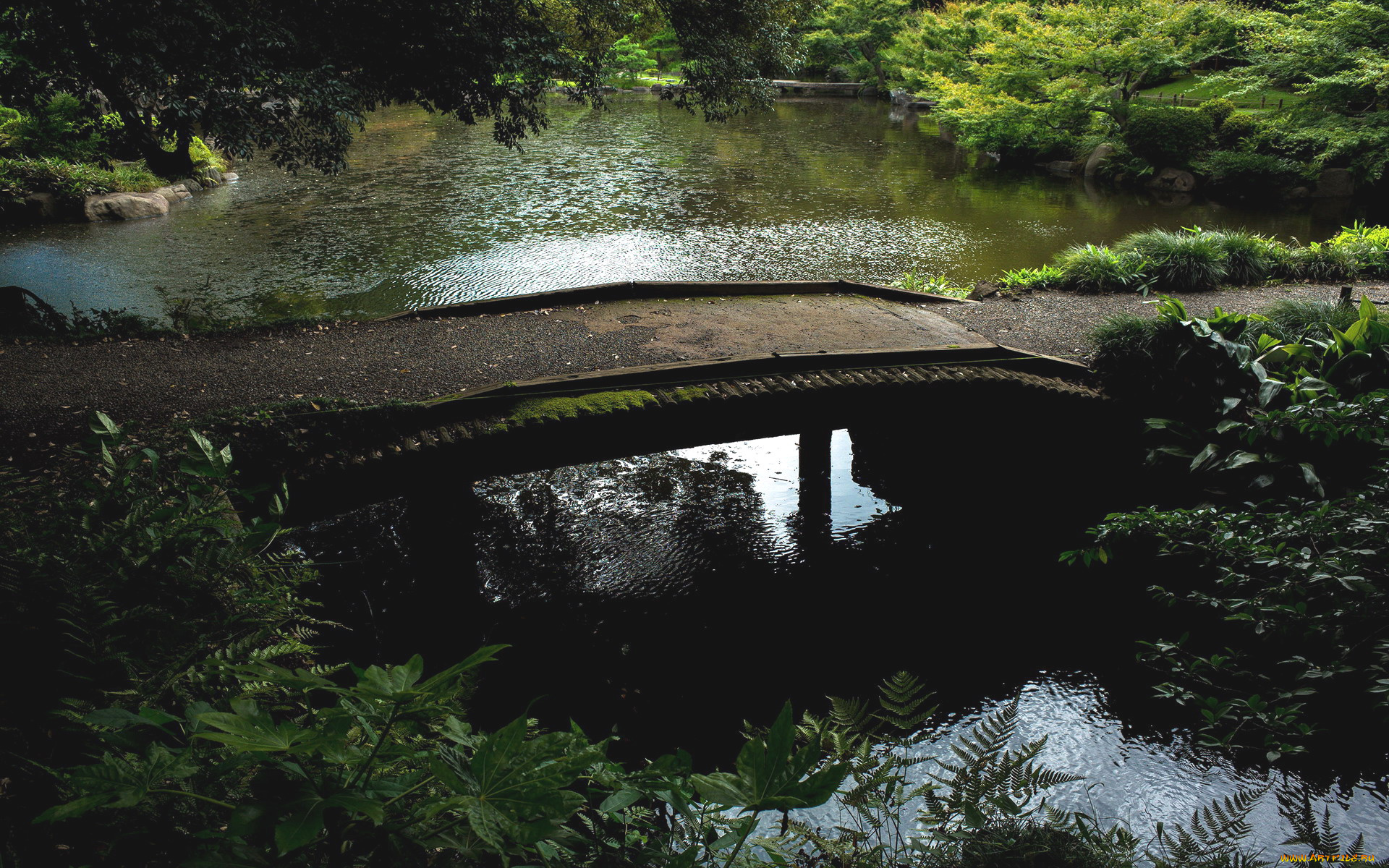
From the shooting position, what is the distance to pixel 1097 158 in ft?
63.9

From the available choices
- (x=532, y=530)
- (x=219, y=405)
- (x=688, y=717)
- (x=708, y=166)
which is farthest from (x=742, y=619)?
(x=708, y=166)

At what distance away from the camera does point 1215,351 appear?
19.6 feet

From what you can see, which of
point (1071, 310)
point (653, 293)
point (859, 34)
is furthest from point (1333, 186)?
point (859, 34)

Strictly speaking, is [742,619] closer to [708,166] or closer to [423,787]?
[423,787]

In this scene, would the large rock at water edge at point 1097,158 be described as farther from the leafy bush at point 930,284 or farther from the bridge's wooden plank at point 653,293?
the bridge's wooden plank at point 653,293

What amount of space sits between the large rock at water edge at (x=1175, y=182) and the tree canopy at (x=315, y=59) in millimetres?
13647

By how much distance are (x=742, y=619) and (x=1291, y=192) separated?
1777cm

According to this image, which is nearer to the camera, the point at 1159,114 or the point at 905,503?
the point at 905,503

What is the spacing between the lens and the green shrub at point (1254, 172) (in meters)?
16.7

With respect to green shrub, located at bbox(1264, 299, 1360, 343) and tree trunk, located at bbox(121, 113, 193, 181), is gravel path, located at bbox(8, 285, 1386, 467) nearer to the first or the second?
green shrub, located at bbox(1264, 299, 1360, 343)

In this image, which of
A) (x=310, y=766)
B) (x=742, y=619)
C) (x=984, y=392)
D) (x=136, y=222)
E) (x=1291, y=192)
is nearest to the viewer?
(x=310, y=766)

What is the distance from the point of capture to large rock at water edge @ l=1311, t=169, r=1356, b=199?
656 inches

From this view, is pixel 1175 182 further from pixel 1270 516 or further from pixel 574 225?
pixel 1270 516

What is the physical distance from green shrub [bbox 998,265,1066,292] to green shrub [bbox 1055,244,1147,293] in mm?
114
